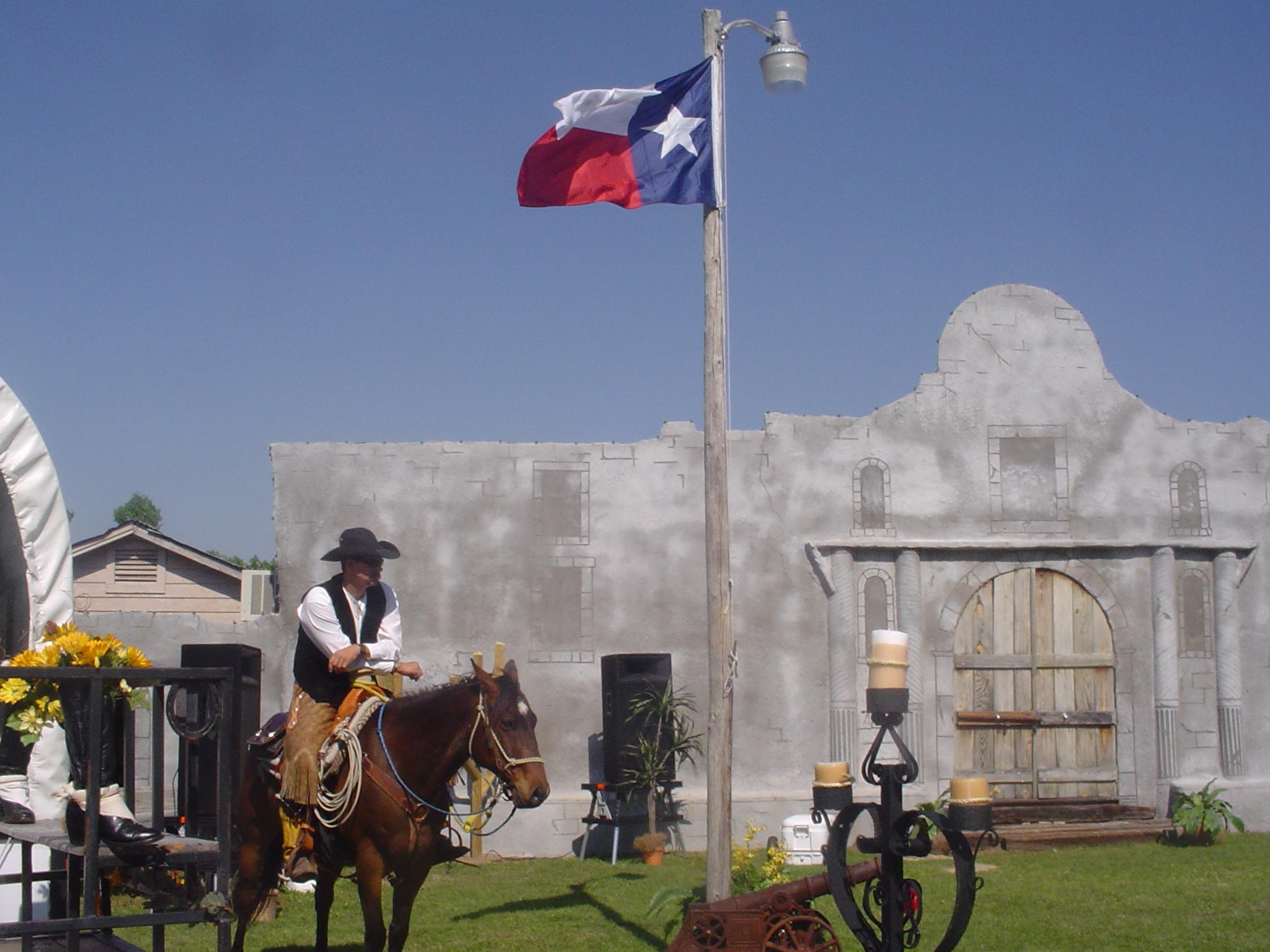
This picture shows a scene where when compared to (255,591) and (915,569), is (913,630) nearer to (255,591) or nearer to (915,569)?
(915,569)

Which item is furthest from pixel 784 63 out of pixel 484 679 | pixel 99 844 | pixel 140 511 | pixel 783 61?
pixel 140 511

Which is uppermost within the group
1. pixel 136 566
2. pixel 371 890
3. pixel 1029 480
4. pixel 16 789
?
pixel 1029 480

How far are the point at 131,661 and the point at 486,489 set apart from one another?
7.68 metres

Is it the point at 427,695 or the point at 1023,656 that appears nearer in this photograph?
the point at 427,695

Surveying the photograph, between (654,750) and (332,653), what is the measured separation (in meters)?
5.68

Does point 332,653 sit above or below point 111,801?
above

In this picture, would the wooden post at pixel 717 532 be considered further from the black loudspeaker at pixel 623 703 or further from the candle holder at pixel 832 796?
the black loudspeaker at pixel 623 703

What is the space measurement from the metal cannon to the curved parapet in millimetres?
4184

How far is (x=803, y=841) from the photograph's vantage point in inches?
495

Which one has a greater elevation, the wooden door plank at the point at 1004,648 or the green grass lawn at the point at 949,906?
the wooden door plank at the point at 1004,648

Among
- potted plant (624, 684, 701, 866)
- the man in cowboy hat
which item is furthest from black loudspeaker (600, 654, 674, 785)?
the man in cowboy hat

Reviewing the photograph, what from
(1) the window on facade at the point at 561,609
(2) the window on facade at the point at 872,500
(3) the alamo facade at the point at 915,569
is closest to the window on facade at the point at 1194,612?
(3) the alamo facade at the point at 915,569

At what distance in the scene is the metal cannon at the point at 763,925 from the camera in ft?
25.1

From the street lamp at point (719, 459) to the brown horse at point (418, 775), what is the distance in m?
1.60
